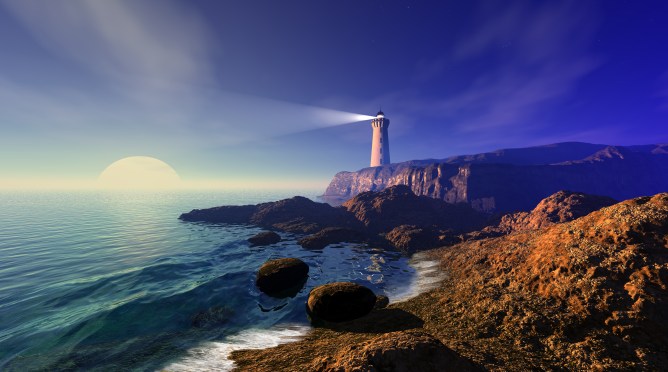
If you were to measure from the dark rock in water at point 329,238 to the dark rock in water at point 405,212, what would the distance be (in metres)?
12.8

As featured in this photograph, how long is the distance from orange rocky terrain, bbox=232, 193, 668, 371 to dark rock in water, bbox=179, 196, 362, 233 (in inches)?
1579

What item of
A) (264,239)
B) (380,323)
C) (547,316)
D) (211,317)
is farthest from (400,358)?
(264,239)

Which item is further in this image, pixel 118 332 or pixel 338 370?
pixel 118 332

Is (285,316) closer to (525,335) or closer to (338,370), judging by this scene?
(338,370)

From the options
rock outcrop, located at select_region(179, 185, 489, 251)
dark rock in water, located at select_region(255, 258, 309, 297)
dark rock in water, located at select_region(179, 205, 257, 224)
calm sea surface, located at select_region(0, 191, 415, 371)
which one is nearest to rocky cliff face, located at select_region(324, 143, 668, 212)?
rock outcrop, located at select_region(179, 185, 489, 251)

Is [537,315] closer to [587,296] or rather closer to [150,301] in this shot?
[587,296]

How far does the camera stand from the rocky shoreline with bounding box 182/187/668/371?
7.81 m

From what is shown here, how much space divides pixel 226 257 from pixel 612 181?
174973mm

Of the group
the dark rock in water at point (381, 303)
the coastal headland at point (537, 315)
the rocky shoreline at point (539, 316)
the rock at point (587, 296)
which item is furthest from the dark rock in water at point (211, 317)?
the rock at point (587, 296)

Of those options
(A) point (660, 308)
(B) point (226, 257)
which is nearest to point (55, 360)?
(B) point (226, 257)

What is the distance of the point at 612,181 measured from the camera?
389ft

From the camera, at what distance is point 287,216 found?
65875 millimetres

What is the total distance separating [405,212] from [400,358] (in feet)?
192

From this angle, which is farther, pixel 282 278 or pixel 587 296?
pixel 282 278
